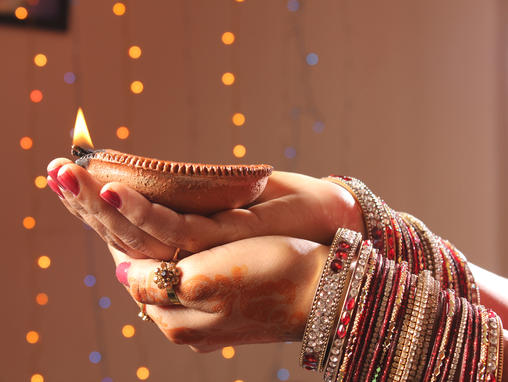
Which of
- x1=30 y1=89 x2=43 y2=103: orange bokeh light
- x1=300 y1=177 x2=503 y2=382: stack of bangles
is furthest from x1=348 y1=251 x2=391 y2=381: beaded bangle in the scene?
x1=30 y1=89 x2=43 y2=103: orange bokeh light

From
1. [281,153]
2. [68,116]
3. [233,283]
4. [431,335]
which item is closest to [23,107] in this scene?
[68,116]

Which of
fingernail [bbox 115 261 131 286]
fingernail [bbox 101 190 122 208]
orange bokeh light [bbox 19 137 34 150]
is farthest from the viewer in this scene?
orange bokeh light [bbox 19 137 34 150]

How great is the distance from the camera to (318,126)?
1.82 meters

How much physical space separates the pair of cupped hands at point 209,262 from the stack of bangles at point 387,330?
0.03 m

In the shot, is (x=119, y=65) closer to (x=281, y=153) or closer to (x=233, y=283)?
(x=281, y=153)

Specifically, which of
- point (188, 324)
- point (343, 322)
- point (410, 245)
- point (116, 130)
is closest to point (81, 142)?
point (188, 324)

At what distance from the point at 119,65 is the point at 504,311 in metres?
1.29

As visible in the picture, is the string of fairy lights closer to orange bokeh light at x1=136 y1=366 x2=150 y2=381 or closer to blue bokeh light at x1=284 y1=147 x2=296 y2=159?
orange bokeh light at x1=136 y1=366 x2=150 y2=381

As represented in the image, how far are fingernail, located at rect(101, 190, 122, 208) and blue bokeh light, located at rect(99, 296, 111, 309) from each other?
119 cm

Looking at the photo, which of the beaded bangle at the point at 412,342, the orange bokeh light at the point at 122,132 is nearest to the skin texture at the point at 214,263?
the beaded bangle at the point at 412,342

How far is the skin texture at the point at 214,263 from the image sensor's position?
50 centimetres

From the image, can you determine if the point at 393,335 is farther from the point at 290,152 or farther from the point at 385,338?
the point at 290,152

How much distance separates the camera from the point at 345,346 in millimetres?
498

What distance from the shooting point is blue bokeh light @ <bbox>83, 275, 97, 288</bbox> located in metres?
1.55
